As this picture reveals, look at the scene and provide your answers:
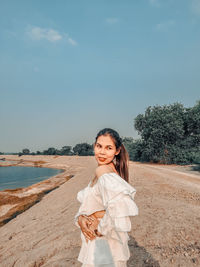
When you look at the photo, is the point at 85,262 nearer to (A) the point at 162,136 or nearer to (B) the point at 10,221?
(B) the point at 10,221

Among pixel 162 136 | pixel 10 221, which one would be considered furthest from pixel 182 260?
pixel 162 136

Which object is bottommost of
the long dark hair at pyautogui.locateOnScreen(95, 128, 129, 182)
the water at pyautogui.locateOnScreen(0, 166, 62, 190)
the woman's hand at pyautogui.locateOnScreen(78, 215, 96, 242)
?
the water at pyautogui.locateOnScreen(0, 166, 62, 190)

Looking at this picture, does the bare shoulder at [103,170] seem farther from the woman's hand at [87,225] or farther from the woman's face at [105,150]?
the woman's hand at [87,225]

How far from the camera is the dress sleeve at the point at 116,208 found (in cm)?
153

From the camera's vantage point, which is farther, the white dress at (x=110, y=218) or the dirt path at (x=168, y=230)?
the dirt path at (x=168, y=230)

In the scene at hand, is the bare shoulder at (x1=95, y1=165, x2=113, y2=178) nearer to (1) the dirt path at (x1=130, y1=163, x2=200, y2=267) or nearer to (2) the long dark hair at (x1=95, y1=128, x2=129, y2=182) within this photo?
(2) the long dark hair at (x1=95, y1=128, x2=129, y2=182)

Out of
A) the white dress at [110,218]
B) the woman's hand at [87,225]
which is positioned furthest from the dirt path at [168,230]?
the woman's hand at [87,225]

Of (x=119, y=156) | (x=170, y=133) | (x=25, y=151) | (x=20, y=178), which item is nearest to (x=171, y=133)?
(x=170, y=133)

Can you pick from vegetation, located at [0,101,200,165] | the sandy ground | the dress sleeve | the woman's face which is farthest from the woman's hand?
vegetation, located at [0,101,200,165]

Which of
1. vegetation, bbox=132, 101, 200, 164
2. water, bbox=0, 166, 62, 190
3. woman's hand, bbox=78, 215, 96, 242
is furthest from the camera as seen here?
vegetation, bbox=132, 101, 200, 164

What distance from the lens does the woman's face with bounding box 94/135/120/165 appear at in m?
1.95

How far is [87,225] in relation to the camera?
1.78 metres

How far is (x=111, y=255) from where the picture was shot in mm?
1700

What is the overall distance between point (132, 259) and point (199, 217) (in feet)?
9.98
